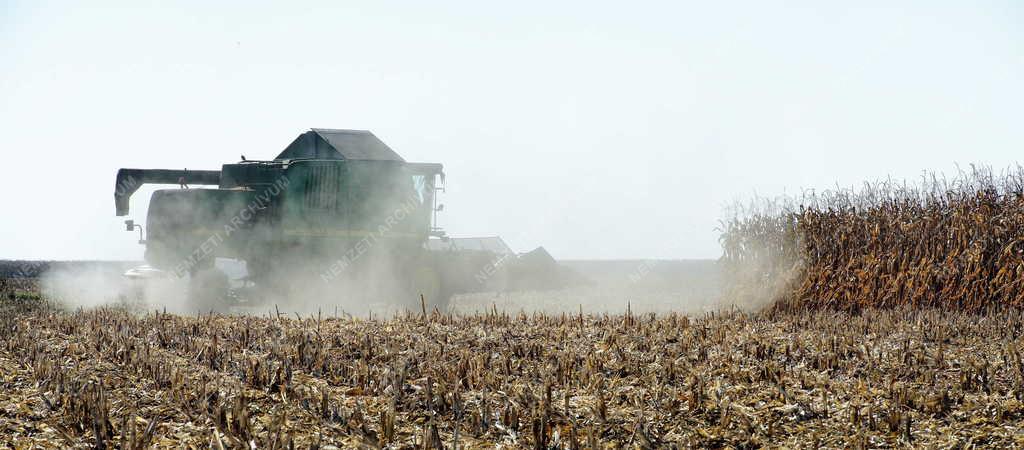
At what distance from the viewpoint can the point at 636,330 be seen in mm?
9016

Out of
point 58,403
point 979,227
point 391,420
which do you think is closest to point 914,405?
point 391,420

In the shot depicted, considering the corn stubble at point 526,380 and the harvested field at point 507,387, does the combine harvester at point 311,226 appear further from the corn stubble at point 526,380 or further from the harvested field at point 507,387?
the harvested field at point 507,387

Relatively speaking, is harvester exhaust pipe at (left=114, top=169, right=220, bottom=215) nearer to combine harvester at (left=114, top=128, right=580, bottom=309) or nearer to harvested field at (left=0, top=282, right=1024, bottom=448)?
combine harvester at (left=114, top=128, right=580, bottom=309)

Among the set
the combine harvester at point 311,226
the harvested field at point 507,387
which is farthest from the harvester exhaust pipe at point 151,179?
the harvested field at point 507,387

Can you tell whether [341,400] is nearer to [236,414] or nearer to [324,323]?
[236,414]

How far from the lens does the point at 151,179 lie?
18125mm

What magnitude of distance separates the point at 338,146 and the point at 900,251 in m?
10.4

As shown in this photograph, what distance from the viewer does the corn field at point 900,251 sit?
11758 mm

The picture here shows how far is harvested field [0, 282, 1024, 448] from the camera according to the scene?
493 centimetres

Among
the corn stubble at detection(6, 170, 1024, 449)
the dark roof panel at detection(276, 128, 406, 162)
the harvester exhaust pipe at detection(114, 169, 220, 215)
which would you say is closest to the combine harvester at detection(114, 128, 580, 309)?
the dark roof panel at detection(276, 128, 406, 162)

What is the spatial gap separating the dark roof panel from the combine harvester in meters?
0.02

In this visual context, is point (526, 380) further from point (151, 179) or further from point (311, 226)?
point (151, 179)

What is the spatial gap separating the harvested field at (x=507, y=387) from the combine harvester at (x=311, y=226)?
6390mm

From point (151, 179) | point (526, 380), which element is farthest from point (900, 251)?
point (151, 179)
